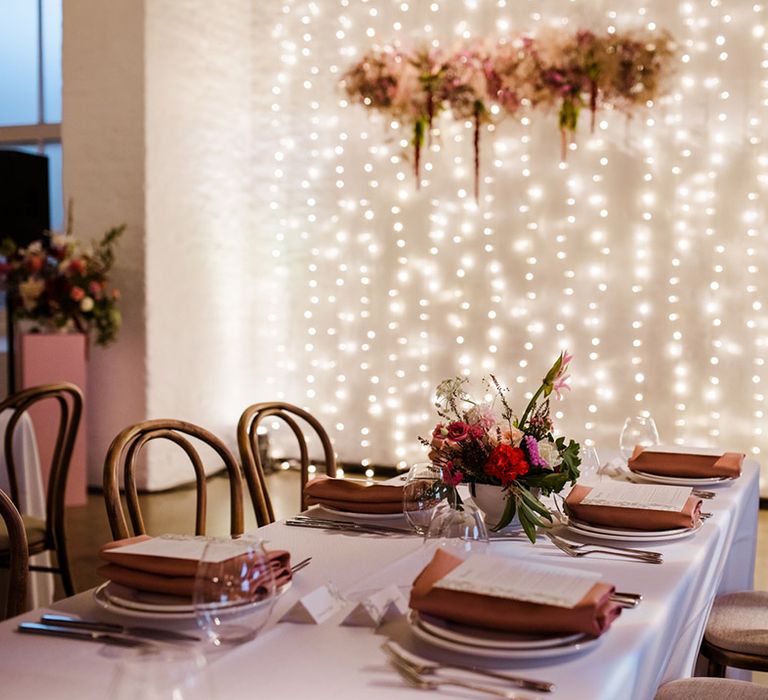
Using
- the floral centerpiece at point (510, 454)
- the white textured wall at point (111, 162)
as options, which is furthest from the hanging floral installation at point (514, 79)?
the floral centerpiece at point (510, 454)

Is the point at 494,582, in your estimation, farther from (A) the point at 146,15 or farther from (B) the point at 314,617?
(A) the point at 146,15

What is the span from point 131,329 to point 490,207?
211cm

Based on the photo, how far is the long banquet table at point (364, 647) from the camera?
105 centimetres

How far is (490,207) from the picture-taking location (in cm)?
535

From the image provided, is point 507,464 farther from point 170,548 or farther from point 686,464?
point 686,464

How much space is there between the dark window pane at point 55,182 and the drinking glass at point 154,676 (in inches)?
239

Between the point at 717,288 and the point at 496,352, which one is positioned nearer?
the point at 717,288

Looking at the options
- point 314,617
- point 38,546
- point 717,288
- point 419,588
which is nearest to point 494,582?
point 419,588

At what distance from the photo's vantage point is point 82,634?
120 cm

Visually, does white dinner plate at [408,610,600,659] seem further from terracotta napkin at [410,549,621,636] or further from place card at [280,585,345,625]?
place card at [280,585,345,625]

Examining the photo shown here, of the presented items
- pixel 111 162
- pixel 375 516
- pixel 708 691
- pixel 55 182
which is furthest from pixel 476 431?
pixel 55 182

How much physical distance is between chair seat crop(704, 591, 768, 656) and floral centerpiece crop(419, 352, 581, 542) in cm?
56

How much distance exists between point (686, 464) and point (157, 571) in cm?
144

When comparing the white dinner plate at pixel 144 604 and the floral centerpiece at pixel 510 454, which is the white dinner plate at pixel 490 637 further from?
the floral centerpiece at pixel 510 454
